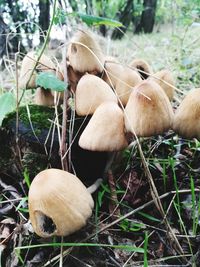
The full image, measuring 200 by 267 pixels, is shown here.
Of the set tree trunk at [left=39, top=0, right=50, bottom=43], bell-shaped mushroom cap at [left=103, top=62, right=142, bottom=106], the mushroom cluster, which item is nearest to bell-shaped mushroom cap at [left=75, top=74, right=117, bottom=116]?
the mushroom cluster

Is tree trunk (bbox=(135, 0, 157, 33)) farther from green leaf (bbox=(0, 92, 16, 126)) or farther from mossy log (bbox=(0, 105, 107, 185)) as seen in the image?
green leaf (bbox=(0, 92, 16, 126))

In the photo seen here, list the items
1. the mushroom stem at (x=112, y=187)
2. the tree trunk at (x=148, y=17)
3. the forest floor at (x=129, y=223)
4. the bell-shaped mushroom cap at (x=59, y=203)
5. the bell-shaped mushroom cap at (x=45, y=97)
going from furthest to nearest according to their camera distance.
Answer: the tree trunk at (x=148, y=17)
the bell-shaped mushroom cap at (x=45, y=97)
the mushroom stem at (x=112, y=187)
the forest floor at (x=129, y=223)
the bell-shaped mushroom cap at (x=59, y=203)

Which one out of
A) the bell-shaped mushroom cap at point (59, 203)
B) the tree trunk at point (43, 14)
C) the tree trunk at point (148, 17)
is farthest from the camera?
the tree trunk at point (148, 17)

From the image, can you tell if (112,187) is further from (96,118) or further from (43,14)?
(43,14)

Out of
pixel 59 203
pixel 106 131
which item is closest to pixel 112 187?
pixel 106 131

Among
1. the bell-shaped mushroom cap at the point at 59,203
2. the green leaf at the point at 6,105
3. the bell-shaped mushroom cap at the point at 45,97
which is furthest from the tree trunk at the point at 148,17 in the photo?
the bell-shaped mushroom cap at the point at 59,203

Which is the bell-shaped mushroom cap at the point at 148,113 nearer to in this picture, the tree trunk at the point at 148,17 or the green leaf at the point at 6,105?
the green leaf at the point at 6,105
